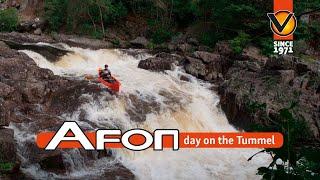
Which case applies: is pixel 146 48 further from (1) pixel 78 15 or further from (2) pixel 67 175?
(2) pixel 67 175

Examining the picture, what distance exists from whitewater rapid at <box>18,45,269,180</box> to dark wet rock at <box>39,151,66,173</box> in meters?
0.33

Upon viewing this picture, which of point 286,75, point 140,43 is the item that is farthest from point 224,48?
point 140,43

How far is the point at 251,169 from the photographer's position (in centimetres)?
966

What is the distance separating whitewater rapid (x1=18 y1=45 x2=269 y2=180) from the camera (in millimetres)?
9273

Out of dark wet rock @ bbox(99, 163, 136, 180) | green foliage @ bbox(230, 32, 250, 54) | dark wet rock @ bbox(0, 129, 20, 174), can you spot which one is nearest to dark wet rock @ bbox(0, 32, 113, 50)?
green foliage @ bbox(230, 32, 250, 54)

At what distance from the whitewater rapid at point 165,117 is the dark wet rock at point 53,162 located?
0.33 m

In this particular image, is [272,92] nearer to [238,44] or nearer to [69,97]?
[238,44]

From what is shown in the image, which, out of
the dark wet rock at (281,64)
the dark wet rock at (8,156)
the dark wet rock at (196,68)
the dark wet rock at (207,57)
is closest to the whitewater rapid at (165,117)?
the dark wet rock at (196,68)

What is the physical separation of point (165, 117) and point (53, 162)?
379 centimetres

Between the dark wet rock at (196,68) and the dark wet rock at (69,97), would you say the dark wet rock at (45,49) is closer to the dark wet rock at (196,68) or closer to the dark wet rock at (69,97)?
the dark wet rock at (69,97)

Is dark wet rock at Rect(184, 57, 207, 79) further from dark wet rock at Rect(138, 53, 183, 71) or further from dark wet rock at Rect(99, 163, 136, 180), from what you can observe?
dark wet rock at Rect(99, 163, 136, 180)

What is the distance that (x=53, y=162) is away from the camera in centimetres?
828

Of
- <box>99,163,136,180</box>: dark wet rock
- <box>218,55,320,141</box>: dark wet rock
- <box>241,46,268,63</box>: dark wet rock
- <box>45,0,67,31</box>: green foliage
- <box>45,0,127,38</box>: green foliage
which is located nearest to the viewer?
<box>99,163,136,180</box>: dark wet rock

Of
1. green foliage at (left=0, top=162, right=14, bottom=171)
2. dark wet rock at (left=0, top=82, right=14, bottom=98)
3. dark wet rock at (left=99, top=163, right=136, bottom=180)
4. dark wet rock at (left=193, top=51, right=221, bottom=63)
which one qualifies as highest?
dark wet rock at (left=193, top=51, right=221, bottom=63)
